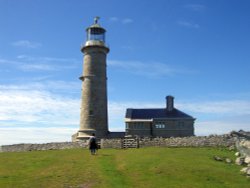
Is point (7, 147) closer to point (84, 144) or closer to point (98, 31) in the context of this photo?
point (84, 144)

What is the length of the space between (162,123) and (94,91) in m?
11.8

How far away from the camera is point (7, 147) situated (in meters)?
49.8

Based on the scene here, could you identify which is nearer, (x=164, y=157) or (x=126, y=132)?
(x=164, y=157)

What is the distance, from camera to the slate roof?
54575 millimetres

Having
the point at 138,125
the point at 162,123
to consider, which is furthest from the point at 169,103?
the point at 138,125

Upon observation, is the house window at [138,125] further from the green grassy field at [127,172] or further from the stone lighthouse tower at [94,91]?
the green grassy field at [127,172]

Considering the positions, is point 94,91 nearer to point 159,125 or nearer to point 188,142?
point 159,125

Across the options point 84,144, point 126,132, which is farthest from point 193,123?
point 84,144

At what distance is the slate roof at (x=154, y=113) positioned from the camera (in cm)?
5458

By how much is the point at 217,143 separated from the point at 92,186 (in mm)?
20288

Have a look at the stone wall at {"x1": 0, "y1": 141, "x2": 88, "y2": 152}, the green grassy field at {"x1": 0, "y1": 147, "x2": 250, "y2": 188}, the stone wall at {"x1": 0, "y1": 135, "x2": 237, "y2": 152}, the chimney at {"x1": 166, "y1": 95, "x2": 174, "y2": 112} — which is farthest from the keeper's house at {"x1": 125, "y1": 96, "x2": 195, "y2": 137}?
the green grassy field at {"x1": 0, "y1": 147, "x2": 250, "y2": 188}

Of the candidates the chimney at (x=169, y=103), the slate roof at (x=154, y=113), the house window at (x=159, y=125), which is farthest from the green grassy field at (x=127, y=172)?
the chimney at (x=169, y=103)

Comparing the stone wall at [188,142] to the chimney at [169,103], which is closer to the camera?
the stone wall at [188,142]

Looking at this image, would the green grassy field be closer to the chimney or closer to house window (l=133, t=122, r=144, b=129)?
house window (l=133, t=122, r=144, b=129)
